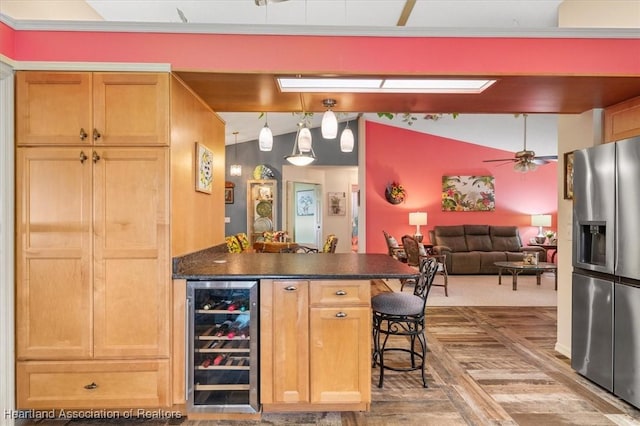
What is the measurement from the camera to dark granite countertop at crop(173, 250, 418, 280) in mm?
2254

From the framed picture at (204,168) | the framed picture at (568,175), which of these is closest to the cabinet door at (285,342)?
the framed picture at (204,168)

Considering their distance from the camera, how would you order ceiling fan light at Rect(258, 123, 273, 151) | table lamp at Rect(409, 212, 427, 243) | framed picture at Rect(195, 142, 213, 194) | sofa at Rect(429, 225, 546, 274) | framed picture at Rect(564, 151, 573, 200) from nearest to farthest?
framed picture at Rect(195, 142, 213, 194), framed picture at Rect(564, 151, 573, 200), ceiling fan light at Rect(258, 123, 273, 151), sofa at Rect(429, 225, 546, 274), table lamp at Rect(409, 212, 427, 243)

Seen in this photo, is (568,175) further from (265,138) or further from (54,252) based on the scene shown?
(54,252)

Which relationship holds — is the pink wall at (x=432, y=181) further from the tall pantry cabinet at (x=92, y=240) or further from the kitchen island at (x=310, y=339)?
the tall pantry cabinet at (x=92, y=240)

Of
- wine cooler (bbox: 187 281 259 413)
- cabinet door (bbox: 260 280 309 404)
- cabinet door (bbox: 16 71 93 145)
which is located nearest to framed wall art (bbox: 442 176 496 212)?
cabinet door (bbox: 260 280 309 404)

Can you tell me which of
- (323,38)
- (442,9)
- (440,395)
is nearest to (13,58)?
(323,38)

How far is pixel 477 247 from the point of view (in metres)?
8.05

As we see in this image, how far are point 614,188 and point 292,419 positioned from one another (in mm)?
2582

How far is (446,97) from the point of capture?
8.96 ft

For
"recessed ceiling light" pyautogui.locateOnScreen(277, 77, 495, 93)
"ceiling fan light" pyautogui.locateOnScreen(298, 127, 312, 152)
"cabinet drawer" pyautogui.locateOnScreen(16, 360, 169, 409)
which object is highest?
"recessed ceiling light" pyautogui.locateOnScreen(277, 77, 495, 93)

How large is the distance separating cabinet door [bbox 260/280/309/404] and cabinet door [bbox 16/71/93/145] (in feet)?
4.77

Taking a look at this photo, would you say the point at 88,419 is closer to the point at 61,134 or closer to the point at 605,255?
the point at 61,134

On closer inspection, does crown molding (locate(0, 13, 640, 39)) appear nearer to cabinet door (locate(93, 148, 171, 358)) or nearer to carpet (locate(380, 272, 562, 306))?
cabinet door (locate(93, 148, 171, 358))

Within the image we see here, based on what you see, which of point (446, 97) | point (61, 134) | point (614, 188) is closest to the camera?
point (61, 134)
